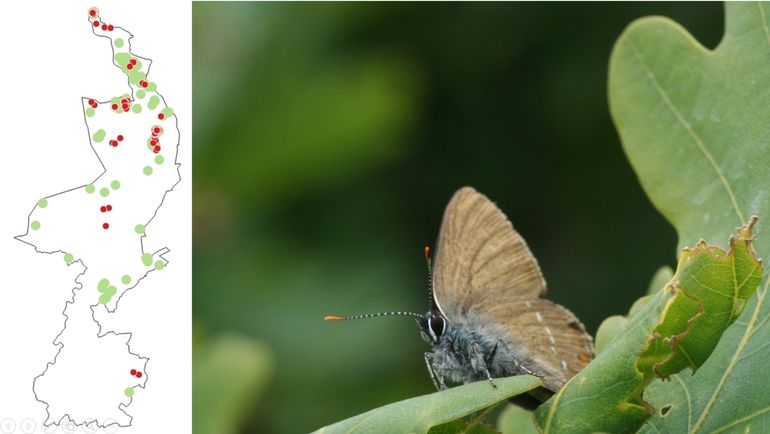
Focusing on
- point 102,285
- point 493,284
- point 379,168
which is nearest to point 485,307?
point 493,284

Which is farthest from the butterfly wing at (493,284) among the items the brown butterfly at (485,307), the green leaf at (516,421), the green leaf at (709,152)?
the green leaf at (709,152)

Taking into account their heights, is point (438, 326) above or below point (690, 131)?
below

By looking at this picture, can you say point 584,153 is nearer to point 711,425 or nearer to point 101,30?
point 101,30

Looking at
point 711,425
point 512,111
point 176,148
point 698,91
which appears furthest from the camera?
point 512,111

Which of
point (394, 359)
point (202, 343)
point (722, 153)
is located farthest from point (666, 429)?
point (394, 359)

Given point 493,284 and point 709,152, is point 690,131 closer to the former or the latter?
point 709,152
